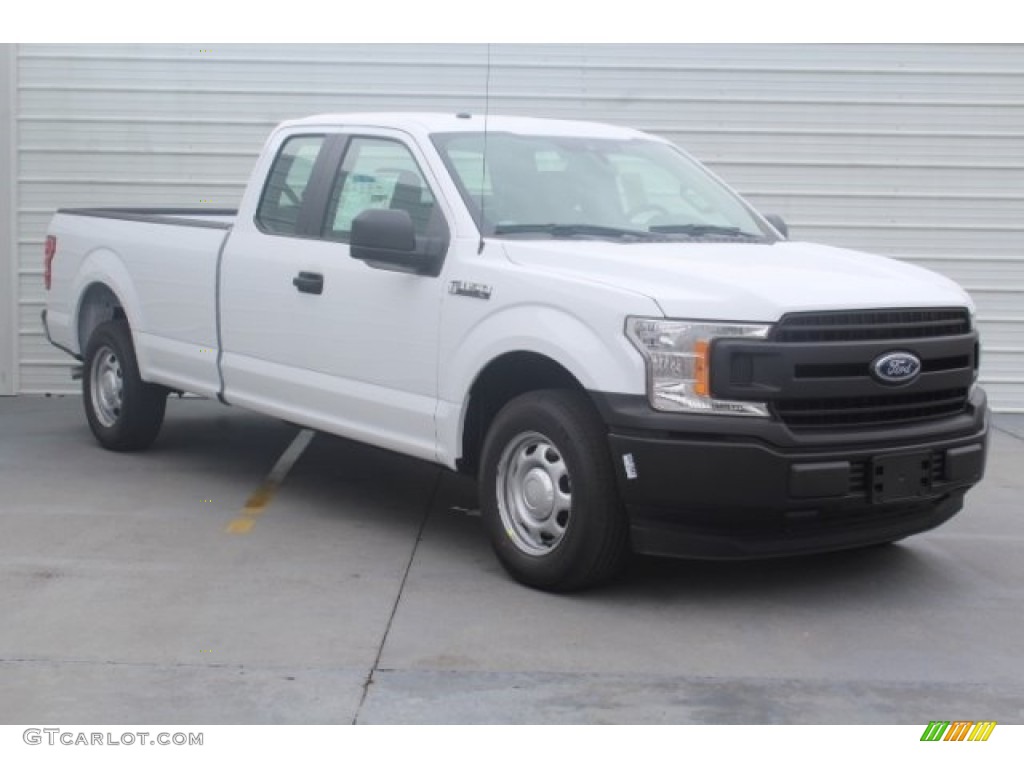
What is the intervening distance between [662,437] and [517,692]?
1.24 metres

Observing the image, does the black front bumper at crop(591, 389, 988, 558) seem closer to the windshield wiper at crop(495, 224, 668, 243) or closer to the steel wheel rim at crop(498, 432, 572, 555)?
the steel wheel rim at crop(498, 432, 572, 555)

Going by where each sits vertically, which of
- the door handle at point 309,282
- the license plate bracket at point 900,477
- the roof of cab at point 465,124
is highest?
the roof of cab at point 465,124

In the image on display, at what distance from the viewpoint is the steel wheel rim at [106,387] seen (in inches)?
371

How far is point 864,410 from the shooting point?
6.23 meters

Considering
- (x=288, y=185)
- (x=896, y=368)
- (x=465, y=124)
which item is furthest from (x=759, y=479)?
(x=288, y=185)

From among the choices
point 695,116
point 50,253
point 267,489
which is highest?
point 695,116

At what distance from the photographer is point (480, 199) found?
7.11 metres

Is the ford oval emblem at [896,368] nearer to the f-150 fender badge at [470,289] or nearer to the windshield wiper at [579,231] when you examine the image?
the windshield wiper at [579,231]

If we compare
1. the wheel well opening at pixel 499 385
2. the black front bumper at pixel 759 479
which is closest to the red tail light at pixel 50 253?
the wheel well opening at pixel 499 385

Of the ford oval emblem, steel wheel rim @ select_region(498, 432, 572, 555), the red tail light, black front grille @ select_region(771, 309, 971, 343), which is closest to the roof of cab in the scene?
steel wheel rim @ select_region(498, 432, 572, 555)

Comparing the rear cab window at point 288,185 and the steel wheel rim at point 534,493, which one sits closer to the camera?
the steel wheel rim at point 534,493

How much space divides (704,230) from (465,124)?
4.10 feet

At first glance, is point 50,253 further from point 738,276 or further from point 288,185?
point 738,276

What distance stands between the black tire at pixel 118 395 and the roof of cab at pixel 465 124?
202 cm
